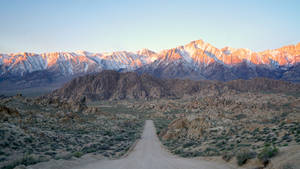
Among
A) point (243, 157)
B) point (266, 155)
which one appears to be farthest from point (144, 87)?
point (266, 155)

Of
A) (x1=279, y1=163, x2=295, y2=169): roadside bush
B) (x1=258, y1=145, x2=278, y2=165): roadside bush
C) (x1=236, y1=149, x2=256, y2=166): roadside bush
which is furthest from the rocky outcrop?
(x1=279, y1=163, x2=295, y2=169): roadside bush

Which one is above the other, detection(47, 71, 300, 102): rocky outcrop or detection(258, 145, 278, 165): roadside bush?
detection(47, 71, 300, 102): rocky outcrop

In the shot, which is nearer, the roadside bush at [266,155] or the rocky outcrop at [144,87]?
the roadside bush at [266,155]

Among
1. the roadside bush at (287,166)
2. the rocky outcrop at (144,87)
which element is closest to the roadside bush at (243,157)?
the roadside bush at (287,166)

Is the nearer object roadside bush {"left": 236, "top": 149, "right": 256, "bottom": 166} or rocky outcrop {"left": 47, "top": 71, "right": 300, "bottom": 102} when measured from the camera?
roadside bush {"left": 236, "top": 149, "right": 256, "bottom": 166}

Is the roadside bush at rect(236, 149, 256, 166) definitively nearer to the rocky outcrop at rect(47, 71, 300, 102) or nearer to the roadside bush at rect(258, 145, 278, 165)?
the roadside bush at rect(258, 145, 278, 165)

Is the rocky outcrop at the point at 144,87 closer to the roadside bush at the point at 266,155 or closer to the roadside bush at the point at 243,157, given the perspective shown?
the roadside bush at the point at 243,157

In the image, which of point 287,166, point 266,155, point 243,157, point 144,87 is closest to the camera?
point 287,166

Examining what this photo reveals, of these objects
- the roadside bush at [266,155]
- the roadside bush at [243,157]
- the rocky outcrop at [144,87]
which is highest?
the rocky outcrop at [144,87]

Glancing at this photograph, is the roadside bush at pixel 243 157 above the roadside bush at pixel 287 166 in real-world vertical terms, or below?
below

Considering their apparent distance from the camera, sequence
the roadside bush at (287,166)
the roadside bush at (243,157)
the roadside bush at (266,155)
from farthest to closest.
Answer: the roadside bush at (243,157) → the roadside bush at (266,155) → the roadside bush at (287,166)

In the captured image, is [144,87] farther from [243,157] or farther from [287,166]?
[287,166]

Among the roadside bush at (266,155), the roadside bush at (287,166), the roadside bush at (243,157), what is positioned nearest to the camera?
the roadside bush at (287,166)

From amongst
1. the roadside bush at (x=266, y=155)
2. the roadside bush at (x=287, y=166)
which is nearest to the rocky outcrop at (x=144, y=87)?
the roadside bush at (x=266, y=155)
